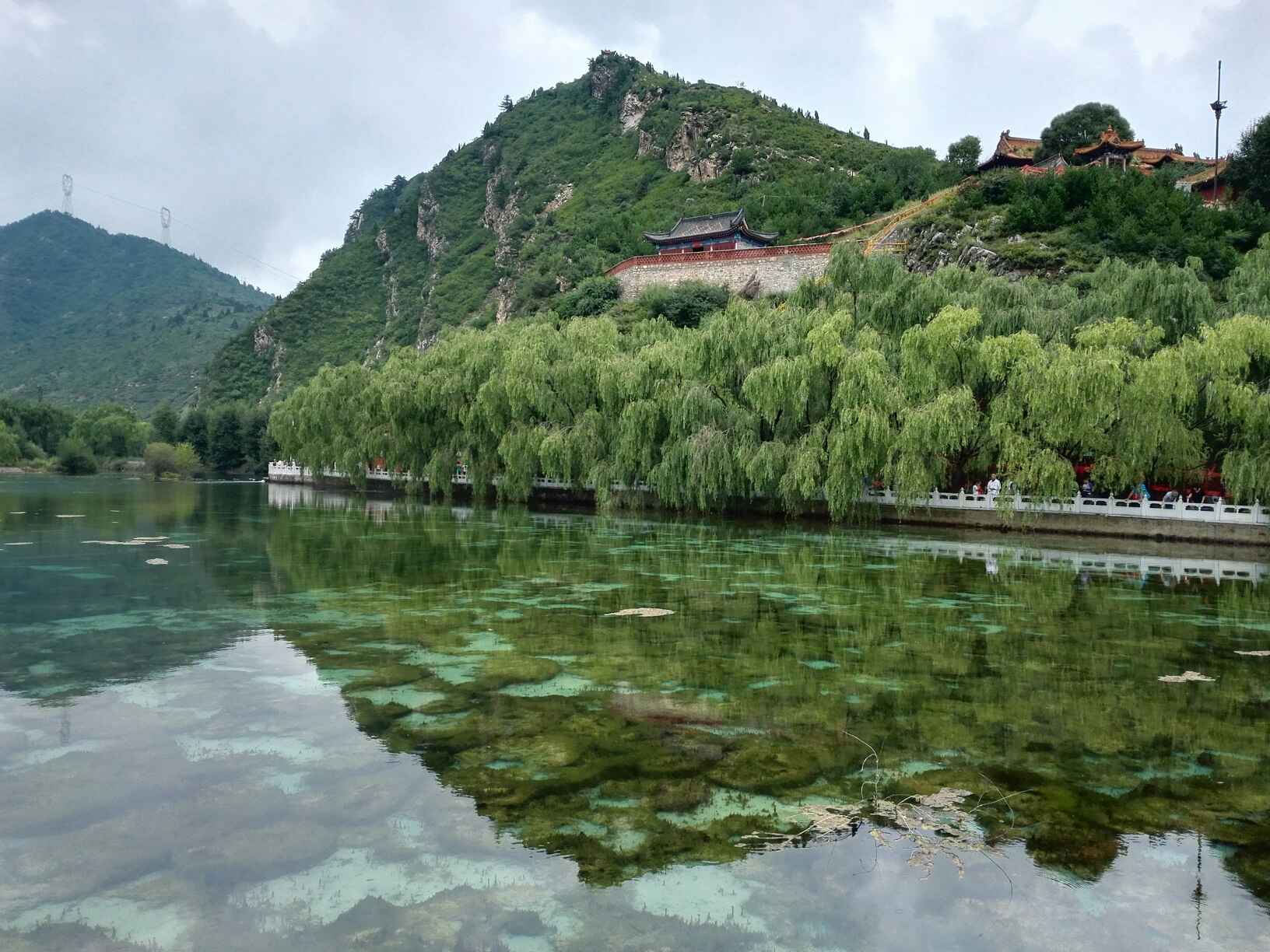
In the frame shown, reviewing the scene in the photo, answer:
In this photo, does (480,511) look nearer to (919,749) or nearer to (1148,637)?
(1148,637)

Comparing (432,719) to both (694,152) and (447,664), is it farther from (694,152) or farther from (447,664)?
(694,152)

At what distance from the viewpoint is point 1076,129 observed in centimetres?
6003

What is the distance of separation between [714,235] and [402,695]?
54.4 metres

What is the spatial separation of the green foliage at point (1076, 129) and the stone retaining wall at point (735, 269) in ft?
61.8

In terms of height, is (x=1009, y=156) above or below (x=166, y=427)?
above

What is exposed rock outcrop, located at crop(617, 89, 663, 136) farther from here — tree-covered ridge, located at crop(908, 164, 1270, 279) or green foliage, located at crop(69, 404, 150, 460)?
green foliage, located at crop(69, 404, 150, 460)

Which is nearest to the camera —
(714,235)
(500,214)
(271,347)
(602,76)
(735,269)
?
(735,269)

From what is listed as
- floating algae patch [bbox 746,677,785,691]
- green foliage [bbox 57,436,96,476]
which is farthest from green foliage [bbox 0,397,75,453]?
floating algae patch [bbox 746,677,785,691]

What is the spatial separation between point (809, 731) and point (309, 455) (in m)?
41.2

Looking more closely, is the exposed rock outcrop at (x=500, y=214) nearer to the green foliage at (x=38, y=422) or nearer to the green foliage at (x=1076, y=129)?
the green foliage at (x=38, y=422)

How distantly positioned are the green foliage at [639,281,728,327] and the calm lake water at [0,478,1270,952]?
39.2m

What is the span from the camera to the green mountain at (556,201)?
68562mm

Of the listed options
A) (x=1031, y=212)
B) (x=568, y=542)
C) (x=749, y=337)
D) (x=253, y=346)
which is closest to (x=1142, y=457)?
(x=749, y=337)

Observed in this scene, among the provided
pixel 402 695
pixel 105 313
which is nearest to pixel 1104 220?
pixel 402 695
